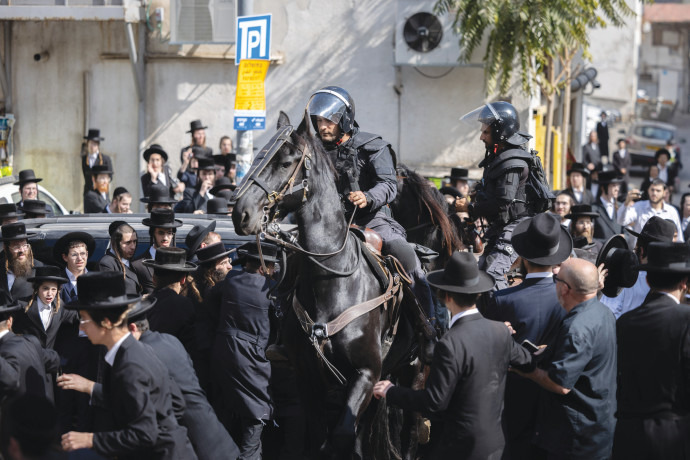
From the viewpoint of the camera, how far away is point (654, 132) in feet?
130

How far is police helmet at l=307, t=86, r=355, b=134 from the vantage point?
794 centimetres

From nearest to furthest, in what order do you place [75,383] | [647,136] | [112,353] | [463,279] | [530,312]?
[112,353], [75,383], [463,279], [530,312], [647,136]

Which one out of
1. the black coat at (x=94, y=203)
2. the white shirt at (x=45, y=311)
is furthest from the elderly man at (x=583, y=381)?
the black coat at (x=94, y=203)

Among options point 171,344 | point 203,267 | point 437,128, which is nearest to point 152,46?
point 437,128

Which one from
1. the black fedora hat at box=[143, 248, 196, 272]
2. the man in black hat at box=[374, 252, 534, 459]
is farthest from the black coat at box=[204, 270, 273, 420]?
the man in black hat at box=[374, 252, 534, 459]

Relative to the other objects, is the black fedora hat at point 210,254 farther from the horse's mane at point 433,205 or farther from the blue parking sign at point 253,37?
the blue parking sign at point 253,37

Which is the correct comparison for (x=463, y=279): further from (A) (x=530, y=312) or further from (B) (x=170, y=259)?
(B) (x=170, y=259)

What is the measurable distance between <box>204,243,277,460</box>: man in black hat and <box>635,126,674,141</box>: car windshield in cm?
3364

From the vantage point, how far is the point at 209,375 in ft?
29.5

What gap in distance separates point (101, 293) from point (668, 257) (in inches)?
134

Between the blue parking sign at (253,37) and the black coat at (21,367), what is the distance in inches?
262

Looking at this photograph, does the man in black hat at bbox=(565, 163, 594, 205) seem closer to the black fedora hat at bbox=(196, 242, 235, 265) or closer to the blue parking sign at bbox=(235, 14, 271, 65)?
the blue parking sign at bbox=(235, 14, 271, 65)

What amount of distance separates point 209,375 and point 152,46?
11257 millimetres

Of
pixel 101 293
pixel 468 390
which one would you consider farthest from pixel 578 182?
pixel 101 293
